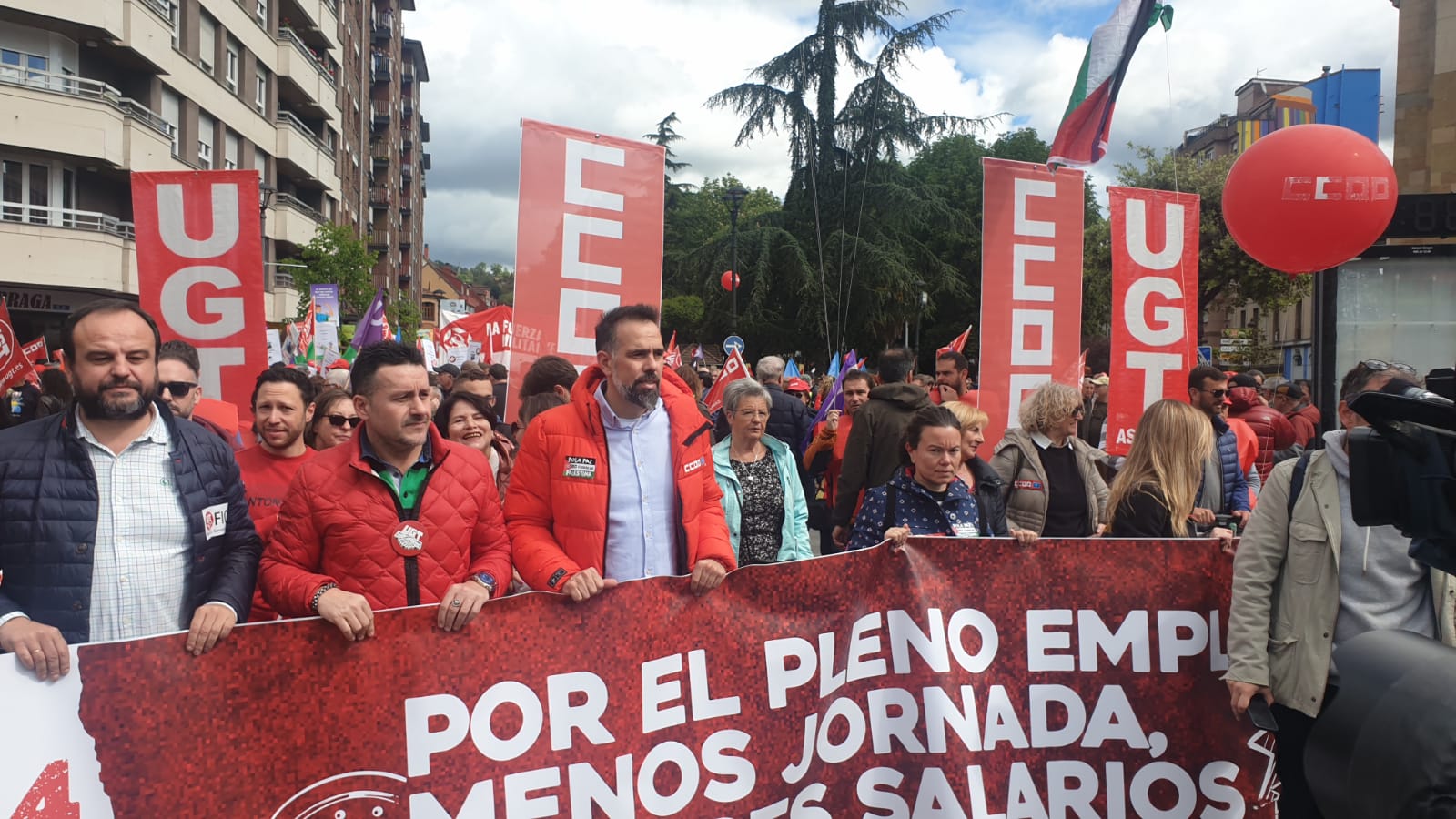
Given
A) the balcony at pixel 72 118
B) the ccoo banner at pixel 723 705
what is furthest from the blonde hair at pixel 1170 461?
the balcony at pixel 72 118

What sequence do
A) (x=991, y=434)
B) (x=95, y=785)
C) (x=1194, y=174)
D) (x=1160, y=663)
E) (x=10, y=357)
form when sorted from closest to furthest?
(x=95, y=785)
(x=1160, y=663)
(x=991, y=434)
(x=10, y=357)
(x=1194, y=174)

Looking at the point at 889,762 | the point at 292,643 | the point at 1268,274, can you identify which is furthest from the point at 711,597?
the point at 1268,274

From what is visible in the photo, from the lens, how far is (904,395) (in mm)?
5816

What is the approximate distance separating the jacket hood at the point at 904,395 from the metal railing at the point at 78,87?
75.7ft

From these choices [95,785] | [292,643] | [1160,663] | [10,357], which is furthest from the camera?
[10,357]

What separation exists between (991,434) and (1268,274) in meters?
31.2

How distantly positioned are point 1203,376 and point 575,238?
3650 mm

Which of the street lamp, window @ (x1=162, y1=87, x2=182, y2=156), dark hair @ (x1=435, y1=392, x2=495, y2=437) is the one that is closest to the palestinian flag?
dark hair @ (x1=435, y1=392, x2=495, y2=437)

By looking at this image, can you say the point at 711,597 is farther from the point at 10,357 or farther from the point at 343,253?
the point at 343,253

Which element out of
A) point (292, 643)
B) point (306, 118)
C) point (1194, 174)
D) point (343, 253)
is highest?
point (306, 118)

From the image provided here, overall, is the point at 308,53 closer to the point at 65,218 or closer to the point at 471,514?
the point at 65,218

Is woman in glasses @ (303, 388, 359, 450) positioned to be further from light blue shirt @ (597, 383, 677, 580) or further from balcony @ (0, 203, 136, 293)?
balcony @ (0, 203, 136, 293)

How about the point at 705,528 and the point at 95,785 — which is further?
the point at 705,528

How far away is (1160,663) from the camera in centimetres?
377
